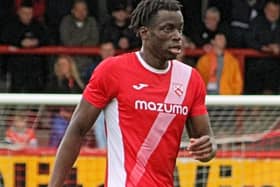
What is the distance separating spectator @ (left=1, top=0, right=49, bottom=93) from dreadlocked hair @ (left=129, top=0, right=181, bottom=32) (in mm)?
7094

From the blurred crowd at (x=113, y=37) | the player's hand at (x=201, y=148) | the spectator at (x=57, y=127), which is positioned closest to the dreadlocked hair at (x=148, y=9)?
the player's hand at (x=201, y=148)

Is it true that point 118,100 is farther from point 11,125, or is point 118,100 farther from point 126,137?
point 11,125

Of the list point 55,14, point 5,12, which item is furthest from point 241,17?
point 5,12

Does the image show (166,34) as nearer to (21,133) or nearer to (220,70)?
(21,133)

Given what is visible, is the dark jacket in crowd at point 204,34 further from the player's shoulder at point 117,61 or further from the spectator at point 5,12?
the player's shoulder at point 117,61

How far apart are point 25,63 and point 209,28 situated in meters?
2.23

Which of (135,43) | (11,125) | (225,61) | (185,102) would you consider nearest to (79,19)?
(135,43)

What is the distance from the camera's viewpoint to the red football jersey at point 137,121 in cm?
515

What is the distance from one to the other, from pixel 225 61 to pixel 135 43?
3.67 ft

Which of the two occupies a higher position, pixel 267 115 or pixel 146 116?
pixel 146 116

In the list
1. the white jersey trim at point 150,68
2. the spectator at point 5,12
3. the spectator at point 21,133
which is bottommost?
the spectator at point 5,12

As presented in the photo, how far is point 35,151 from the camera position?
812 cm

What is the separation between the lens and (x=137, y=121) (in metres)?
5.16

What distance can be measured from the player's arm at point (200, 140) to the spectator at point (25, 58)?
7040 mm
